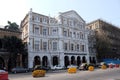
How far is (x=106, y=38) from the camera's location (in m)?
81.6

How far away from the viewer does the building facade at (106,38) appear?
7925 centimetres

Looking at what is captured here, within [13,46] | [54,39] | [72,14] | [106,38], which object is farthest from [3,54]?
[106,38]

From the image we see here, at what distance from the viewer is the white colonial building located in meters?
57.8

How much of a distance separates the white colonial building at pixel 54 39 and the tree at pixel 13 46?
17.5ft

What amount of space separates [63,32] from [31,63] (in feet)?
46.5

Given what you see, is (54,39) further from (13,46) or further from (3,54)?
(3,54)

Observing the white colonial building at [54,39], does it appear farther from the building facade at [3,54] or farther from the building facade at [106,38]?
the building facade at [106,38]

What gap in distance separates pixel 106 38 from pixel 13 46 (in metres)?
42.1

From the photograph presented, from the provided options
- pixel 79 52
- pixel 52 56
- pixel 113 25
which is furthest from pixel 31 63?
pixel 113 25

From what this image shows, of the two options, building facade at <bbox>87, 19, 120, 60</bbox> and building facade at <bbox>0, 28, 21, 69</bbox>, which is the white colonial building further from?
building facade at <bbox>87, 19, 120, 60</bbox>

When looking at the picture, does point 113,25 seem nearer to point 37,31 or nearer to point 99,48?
point 99,48

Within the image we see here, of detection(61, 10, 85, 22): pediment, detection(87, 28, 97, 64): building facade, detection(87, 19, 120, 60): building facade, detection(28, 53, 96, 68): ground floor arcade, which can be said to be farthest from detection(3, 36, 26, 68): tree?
detection(87, 19, 120, 60): building facade

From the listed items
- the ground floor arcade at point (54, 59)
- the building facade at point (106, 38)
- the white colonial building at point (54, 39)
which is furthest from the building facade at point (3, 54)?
the building facade at point (106, 38)

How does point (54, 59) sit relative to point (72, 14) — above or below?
below
